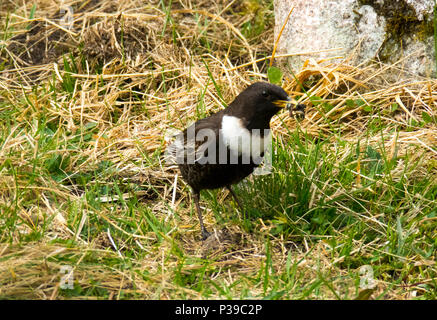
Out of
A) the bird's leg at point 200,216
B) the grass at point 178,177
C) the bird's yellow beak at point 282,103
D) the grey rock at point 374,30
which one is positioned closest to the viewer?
the grass at point 178,177

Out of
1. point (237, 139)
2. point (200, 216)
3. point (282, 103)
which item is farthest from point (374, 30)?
point (200, 216)

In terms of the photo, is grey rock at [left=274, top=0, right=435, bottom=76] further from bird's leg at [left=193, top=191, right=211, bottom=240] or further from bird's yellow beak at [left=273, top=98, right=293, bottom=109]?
bird's leg at [left=193, top=191, right=211, bottom=240]

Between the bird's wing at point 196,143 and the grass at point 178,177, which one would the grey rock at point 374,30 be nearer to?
the grass at point 178,177

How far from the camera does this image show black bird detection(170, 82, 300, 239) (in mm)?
3369

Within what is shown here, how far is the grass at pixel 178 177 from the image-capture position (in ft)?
9.91

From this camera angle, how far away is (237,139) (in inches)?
132

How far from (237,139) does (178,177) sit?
88 cm

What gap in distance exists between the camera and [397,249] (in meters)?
3.22

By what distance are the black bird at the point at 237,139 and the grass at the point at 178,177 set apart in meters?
0.29

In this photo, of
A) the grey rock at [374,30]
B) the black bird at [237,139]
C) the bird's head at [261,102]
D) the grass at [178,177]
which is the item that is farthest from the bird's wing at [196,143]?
the grey rock at [374,30]

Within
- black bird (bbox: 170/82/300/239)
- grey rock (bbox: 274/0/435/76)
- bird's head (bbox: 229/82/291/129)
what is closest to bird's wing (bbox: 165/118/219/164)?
black bird (bbox: 170/82/300/239)

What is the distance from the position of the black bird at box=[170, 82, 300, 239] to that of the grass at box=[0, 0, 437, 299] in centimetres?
29

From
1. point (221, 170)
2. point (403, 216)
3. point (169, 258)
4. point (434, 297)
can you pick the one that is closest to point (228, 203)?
point (221, 170)
